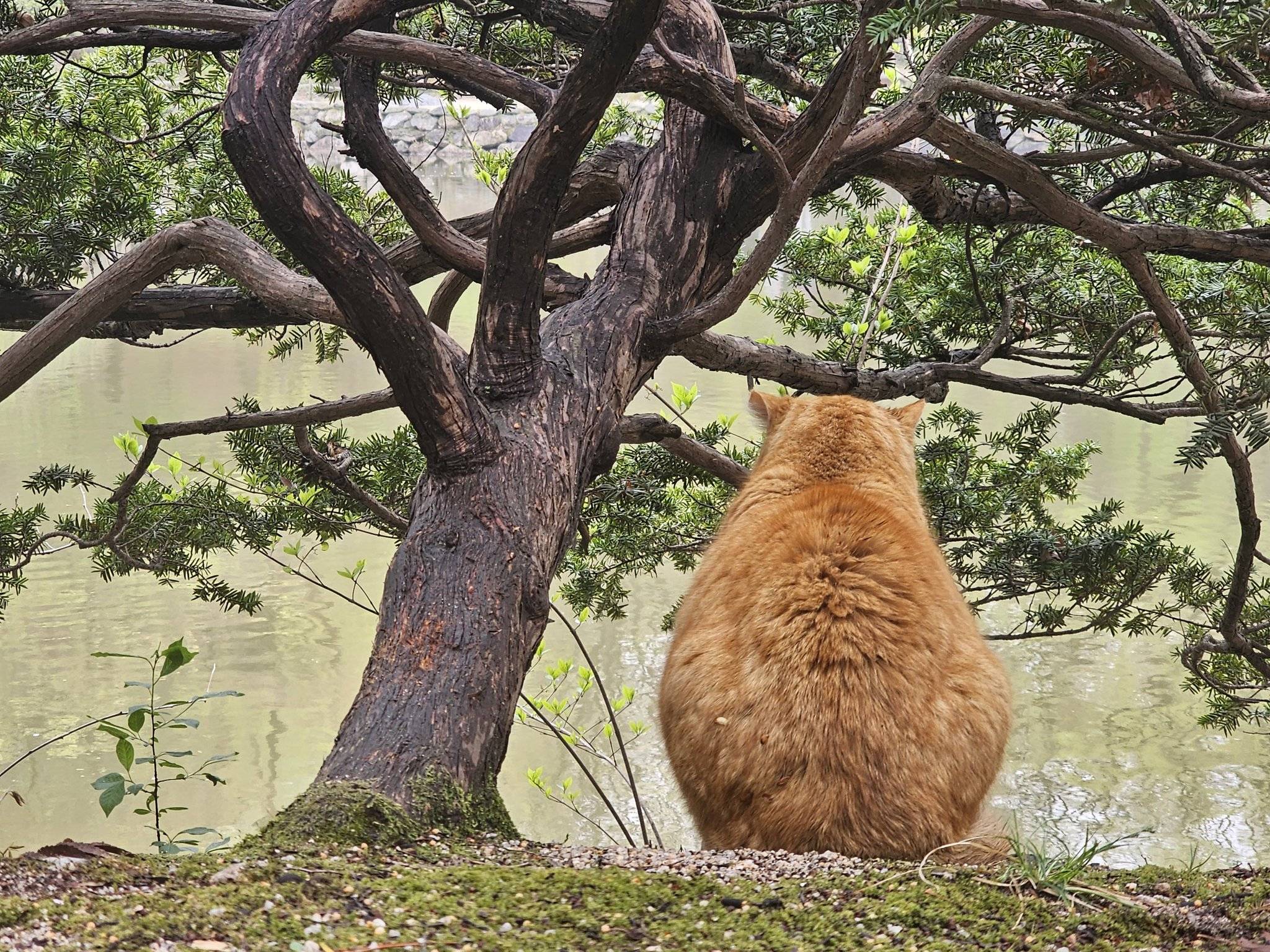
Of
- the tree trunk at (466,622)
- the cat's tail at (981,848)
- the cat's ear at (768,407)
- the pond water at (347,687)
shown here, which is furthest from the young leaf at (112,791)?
the pond water at (347,687)

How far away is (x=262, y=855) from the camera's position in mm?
1239

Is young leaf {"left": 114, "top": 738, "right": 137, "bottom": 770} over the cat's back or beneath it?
beneath

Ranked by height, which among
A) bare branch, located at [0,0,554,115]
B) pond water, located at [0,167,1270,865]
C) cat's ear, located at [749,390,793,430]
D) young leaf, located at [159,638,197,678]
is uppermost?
bare branch, located at [0,0,554,115]

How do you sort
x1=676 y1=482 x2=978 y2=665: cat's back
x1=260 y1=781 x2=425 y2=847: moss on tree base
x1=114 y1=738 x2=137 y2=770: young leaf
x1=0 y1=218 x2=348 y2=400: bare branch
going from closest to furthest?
x1=260 y1=781 x2=425 y2=847: moss on tree base, x1=114 y1=738 x2=137 y2=770: young leaf, x1=676 y1=482 x2=978 y2=665: cat's back, x1=0 y1=218 x2=348 y2=400: bare branch

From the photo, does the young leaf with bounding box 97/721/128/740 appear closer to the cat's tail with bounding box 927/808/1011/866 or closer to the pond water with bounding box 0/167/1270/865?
the cat's tail with bounding box 927/808/1011/866

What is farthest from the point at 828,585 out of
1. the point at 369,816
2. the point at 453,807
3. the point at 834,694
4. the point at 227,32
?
the point at 227,32

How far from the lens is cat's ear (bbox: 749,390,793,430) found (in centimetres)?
281

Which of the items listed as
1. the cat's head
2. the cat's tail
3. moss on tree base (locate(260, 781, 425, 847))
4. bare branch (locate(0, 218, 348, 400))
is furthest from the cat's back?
bare branch (locate(0, 218, 348, 400))

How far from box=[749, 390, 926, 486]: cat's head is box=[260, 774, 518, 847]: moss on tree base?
1336mm

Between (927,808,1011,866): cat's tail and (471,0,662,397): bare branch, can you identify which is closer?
(471,0,662,397): bare branch

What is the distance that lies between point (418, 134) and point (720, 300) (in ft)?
58.4

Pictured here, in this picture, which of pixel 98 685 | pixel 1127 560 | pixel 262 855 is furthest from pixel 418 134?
pixel 262 855

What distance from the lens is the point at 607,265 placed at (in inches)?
95.1

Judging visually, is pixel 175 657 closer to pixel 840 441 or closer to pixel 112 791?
pixel 112 791
